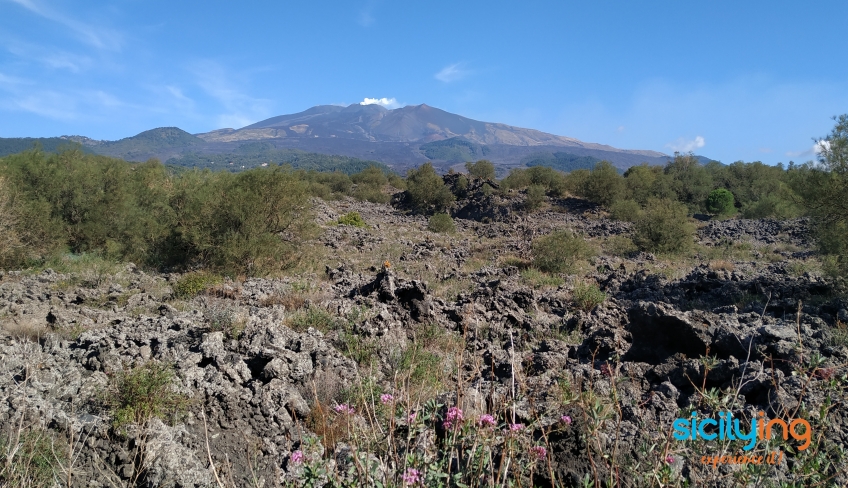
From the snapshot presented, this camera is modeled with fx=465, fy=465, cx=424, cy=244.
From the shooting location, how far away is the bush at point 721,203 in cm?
2664

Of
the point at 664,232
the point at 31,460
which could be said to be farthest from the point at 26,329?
the point at 664,232

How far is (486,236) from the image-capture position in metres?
20.9

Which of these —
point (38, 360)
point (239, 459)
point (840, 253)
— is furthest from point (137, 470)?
point (840, 253)

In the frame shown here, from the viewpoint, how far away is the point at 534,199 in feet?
89.7

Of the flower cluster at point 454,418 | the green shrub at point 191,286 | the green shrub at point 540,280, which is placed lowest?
the green shrub at point 540,280

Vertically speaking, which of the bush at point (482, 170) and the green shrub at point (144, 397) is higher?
the bush at point (482, 170)

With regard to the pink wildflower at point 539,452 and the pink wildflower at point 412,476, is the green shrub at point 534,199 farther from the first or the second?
the pink wildflower at point 412,476

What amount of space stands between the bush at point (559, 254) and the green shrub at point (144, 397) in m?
9.85

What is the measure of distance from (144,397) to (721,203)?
3055 cm

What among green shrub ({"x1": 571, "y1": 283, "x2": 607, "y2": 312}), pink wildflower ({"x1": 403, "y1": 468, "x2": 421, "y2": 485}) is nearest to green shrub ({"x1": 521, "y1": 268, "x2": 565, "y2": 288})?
green shrub ({"x1": 571, "y1": 283, "x2": 607, "y2": 312})

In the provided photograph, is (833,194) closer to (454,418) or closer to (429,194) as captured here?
(454,418)

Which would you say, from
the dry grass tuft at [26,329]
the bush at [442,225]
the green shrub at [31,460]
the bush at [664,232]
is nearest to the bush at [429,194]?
the bush at [442,225]

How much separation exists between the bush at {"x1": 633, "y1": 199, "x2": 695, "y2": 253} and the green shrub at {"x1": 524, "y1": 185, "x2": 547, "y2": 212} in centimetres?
1118

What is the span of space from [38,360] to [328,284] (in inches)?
210
